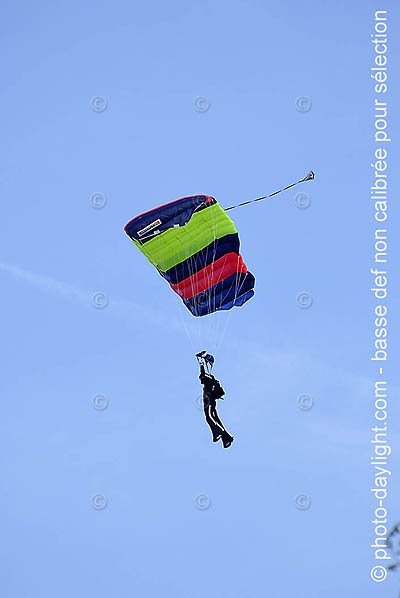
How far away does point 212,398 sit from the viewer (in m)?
27.5

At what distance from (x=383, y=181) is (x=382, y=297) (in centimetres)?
347

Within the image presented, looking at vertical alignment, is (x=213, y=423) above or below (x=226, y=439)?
above

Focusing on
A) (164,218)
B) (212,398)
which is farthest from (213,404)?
(164,218)

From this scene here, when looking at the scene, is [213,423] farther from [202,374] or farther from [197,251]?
[197,251]

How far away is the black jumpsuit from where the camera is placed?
27.5 m

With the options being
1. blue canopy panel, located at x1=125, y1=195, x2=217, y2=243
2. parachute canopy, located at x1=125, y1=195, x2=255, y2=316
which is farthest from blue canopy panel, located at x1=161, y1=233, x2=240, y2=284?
blue canopy panel, located at x1=125, y1=195, x2=217, y2=243

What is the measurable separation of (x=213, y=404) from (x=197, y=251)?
4.34 m

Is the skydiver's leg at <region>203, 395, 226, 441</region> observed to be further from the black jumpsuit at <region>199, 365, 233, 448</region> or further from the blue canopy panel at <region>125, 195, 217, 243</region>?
the blue canopy panel at <region>125, 195, 217, 243</region>

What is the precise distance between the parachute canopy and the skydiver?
2913 mm

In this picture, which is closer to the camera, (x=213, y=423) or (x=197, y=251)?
(x=213, y=423)

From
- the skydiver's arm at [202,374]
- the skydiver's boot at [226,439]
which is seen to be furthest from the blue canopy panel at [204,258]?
the skydiver's boot at [226,439]

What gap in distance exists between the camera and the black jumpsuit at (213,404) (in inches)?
1082

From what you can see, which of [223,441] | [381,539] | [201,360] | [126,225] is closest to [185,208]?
[126,225]

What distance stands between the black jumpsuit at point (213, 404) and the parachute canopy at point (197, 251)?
3246mm
